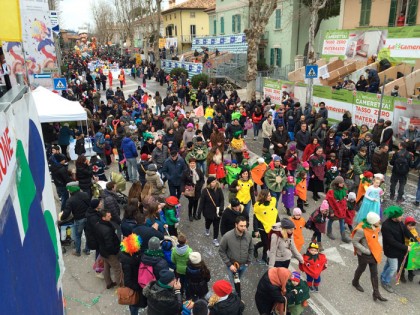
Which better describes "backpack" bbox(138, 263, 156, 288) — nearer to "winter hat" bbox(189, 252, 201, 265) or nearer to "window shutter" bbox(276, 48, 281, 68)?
"winter hat" bbox(189, 252, 201, 265)

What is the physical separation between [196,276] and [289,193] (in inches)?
163

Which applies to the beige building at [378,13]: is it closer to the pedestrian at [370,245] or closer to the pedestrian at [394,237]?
the pedestrian at [394,237]

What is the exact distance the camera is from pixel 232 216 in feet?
20.3

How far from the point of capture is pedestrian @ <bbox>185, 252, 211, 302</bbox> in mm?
4852

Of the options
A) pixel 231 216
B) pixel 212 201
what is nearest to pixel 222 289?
pixel 231 216

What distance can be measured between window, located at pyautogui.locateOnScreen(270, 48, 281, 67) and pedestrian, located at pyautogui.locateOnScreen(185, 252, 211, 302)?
29.4m

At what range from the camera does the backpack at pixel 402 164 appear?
340 inches

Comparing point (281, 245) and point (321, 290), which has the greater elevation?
point (281, 245)

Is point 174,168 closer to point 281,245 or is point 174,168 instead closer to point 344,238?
point 281,245

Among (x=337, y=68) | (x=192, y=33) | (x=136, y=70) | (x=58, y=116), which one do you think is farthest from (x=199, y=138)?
(x=192, y=33)

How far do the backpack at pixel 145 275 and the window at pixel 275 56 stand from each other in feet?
97.5

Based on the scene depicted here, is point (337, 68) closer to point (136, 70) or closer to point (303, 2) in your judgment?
point (303, 2)

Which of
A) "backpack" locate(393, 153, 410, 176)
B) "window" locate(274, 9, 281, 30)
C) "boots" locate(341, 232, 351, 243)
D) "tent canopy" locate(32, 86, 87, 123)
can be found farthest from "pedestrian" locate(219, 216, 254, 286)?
"window" locate(274, 9, 281, 30)

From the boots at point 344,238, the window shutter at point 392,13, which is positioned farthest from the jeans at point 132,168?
the window shutter at point 392,13
